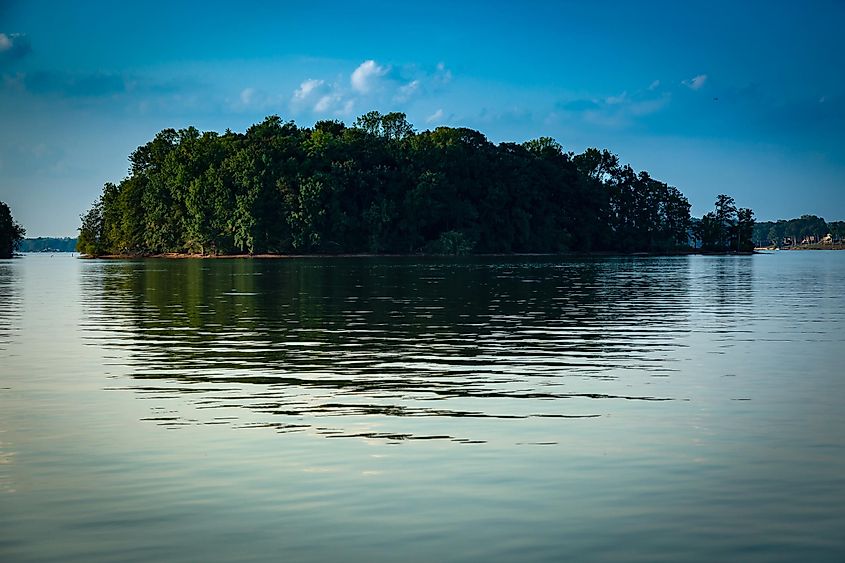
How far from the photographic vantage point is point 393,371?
20203 mm

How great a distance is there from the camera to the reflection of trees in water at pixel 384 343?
17359 mm

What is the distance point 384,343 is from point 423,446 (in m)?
13.5

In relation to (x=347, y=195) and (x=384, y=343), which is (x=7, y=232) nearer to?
(x=347, y=195)

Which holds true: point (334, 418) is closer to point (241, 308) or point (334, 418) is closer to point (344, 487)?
point (344, 487)

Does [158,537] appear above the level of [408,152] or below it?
below

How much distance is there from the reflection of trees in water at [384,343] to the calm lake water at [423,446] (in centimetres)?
13

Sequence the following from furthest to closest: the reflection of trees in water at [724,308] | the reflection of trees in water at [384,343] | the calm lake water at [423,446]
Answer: the reflection of trees in water at [724,308]
the reflection of trees in water at [384,343]
the calm lake water at [423,446]

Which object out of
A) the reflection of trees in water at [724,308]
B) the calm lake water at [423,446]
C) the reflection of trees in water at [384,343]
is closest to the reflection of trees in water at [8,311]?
the calm lake water at [423,446]

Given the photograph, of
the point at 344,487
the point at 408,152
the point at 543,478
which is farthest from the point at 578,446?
the point at 408,152

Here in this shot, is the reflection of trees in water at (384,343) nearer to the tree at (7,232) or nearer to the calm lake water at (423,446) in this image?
the calm lake water at (423,446)

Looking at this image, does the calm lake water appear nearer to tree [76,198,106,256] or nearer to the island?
the island

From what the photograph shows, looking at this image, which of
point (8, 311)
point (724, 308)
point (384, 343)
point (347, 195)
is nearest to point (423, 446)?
point (384, 343)

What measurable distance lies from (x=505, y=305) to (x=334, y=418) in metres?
26.8

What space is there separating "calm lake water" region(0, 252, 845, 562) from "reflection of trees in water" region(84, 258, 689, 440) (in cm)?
13
